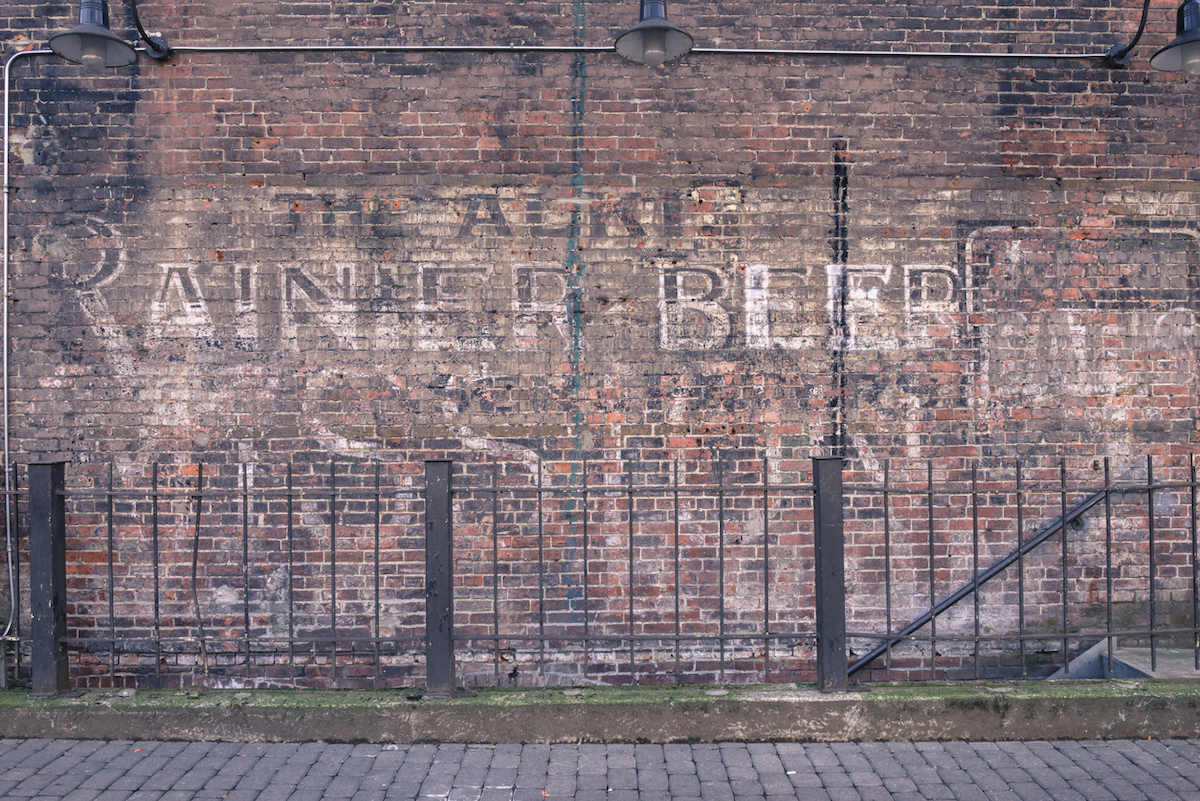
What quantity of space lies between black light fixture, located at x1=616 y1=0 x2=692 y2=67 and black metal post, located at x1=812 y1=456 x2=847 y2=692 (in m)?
2.45

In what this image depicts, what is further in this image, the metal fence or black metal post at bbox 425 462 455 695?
the metal fence

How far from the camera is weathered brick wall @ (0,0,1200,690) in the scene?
4797 mm

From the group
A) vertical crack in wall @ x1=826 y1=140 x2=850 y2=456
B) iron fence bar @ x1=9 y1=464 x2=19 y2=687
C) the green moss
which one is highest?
vertical crack in wall @ x1=826 y1=140 x2=850 y2=456

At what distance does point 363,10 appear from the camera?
4.86 m

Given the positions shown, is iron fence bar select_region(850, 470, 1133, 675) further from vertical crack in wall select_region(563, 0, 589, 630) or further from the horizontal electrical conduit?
the horizontal electrical conduit

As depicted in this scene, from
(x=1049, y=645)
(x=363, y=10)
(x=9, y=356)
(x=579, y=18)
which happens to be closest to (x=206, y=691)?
(x=9, y=356)

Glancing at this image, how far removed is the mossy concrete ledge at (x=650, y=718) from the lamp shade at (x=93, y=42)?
3677 mm

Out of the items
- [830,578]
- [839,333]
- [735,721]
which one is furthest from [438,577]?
[839,333]

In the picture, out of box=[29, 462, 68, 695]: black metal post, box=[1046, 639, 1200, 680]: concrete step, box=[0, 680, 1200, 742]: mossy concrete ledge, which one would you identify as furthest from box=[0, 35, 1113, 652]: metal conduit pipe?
box=[1046, 639, 1200, 680]: concrete step

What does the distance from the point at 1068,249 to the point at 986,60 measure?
1462 millimetres

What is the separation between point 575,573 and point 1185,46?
16.5ft

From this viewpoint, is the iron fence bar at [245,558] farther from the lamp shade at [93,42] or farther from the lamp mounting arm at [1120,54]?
the lamp mounting arm at [1120,54]

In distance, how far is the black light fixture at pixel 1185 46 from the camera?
4.16 meters

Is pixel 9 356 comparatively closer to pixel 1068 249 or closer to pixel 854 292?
pixel 854 292
